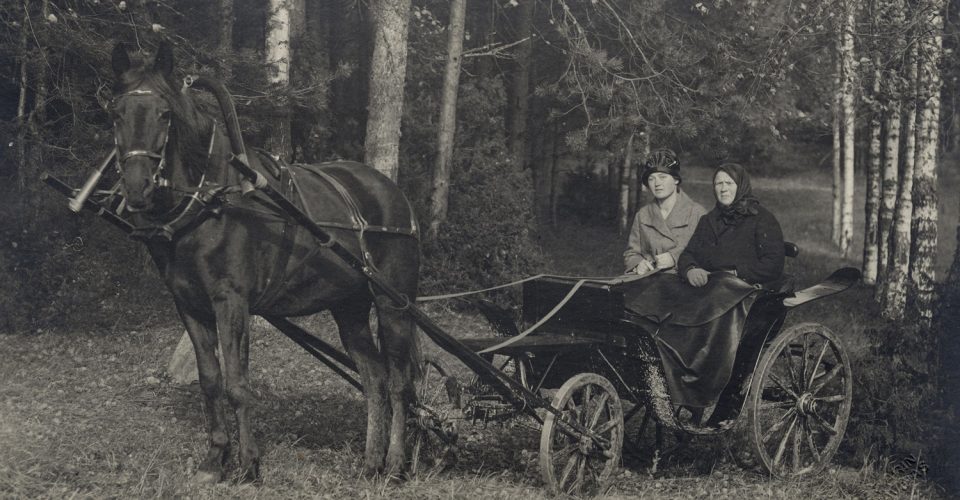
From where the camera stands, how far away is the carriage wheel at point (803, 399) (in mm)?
6164

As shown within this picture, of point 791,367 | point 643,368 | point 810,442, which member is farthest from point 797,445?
point 643,368

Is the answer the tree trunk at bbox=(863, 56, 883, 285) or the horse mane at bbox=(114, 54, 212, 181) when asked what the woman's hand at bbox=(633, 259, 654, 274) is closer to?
the horse mane at bbox=(114, 54, 212, 181)

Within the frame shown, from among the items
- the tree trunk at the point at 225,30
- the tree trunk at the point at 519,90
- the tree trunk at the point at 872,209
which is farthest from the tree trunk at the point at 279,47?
the tree trunk at the point at 872,209

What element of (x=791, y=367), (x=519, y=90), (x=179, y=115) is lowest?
(x=791, y=367)

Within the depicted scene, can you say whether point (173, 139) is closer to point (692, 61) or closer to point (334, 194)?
point (334, 194)

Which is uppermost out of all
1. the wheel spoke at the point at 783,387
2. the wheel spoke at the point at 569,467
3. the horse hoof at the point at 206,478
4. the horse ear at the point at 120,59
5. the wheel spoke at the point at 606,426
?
the horse ear at the point at 120,59

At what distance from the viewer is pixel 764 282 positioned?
629cm

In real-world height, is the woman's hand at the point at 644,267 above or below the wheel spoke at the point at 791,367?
above

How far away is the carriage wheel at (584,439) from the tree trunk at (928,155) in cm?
433

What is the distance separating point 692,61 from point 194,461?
35.8 ft

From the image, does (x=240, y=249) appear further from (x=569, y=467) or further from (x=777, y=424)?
(x=777, y=424)

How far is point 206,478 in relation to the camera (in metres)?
5.61

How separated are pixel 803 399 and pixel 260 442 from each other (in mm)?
3829

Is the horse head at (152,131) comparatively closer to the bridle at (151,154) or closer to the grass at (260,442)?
the bridle at (151,154)
